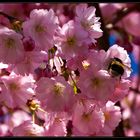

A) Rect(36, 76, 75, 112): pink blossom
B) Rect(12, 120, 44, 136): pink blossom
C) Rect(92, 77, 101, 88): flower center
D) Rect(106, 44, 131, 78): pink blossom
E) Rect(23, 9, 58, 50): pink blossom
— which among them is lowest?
Rect(12, 120, 44, 136): pink blossom

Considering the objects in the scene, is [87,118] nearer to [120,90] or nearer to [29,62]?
[120,90]

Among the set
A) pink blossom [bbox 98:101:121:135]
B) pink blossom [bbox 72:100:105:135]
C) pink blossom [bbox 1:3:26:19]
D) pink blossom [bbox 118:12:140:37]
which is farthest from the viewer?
pink blossom [bbox 118:12:140:37]

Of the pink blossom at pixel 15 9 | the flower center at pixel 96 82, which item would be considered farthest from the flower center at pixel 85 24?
the pink blossom at pixel 15 9

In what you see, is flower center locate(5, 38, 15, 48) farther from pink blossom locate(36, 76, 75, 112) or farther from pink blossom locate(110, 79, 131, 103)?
pink blossom locate(110, 79, 131, 103)

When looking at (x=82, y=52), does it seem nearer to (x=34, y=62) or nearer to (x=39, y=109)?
(x=34, y=62)

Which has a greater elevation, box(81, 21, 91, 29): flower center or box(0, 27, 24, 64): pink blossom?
box(81, 21, 91, 29): flower center

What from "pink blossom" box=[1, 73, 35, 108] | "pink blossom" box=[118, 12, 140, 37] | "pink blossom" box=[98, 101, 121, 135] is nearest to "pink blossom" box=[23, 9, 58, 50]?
"pink blossom" box=[1, 73, 35, 108]

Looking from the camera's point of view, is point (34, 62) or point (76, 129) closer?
point (34, 62)

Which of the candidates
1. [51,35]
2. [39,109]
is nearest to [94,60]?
[51,35]
